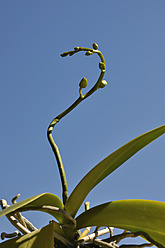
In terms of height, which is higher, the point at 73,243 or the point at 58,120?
the point at 58,120

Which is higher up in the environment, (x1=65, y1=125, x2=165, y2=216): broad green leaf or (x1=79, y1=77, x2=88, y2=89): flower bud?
(x1=79, y1=77, x2=88, y2=89): flower bud

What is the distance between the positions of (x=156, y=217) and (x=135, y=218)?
2cm

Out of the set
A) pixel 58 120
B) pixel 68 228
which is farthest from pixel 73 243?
pixel 58 120

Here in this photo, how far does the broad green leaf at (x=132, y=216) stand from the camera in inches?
13.6

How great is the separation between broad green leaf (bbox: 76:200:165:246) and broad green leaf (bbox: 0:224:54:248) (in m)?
0.05

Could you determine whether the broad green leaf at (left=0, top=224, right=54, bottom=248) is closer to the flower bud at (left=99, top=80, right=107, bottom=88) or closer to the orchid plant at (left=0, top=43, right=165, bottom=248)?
the orchid plant at (left=0, top=43, right=165, bottom=248)

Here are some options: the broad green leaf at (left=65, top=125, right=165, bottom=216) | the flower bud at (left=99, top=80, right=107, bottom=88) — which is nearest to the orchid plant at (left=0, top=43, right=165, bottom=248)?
the broad green leaf at (left=65, top=125, right=165, bottom=216)

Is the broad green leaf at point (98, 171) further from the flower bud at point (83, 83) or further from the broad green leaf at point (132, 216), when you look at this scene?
the flower bud at point (83, 83)

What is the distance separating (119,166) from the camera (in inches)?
15.3

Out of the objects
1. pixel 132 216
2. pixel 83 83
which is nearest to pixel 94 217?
pixel 132 216

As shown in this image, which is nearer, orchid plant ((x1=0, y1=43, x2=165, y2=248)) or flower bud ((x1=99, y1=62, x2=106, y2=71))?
orchid plant ((x1=0, y1=43, x2=165, y2=248))

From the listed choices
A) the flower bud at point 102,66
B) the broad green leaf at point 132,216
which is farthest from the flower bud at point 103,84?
the broad green leaf at point 132,216

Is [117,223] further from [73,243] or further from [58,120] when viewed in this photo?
[58,120]

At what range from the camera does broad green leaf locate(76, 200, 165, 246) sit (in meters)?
0.35
